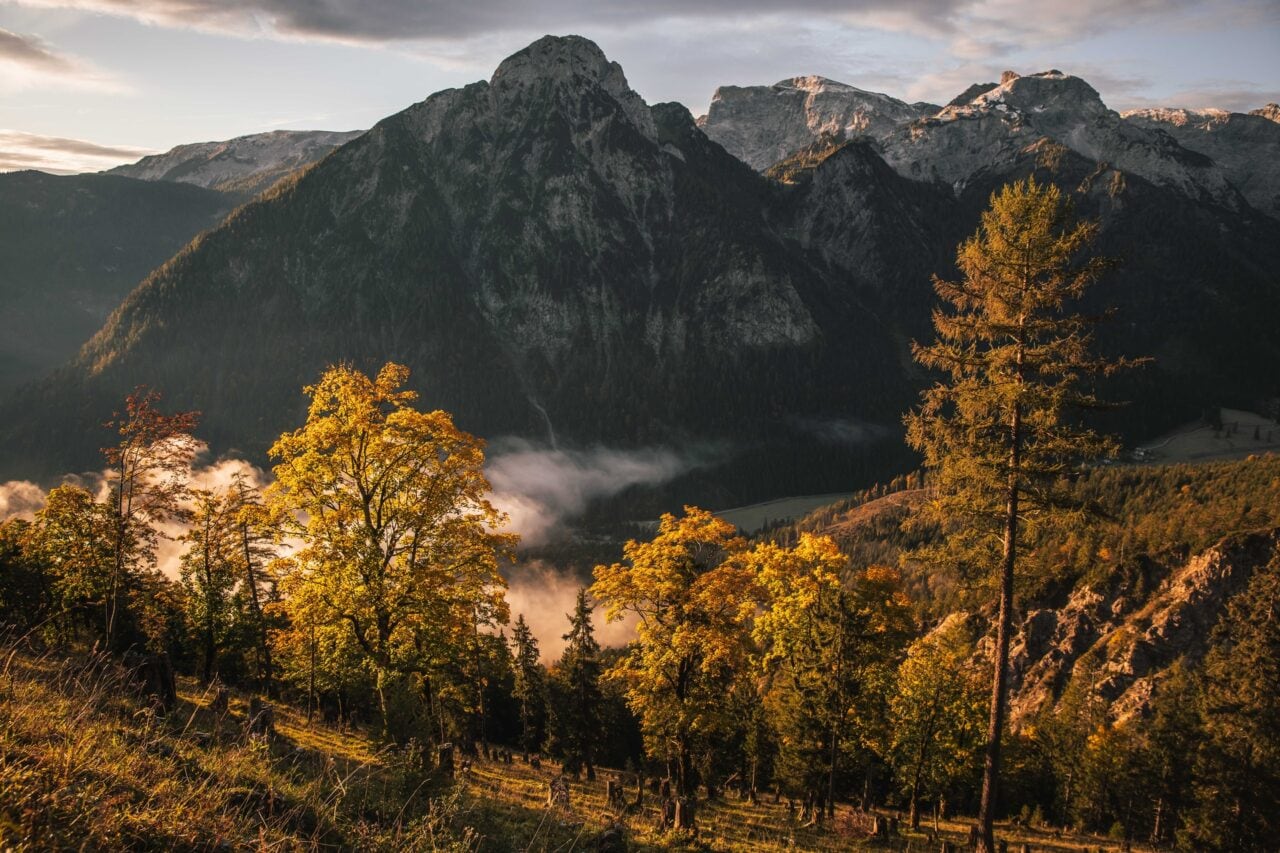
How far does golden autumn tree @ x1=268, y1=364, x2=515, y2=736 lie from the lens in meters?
20.0

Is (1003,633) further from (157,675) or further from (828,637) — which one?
(157,675)

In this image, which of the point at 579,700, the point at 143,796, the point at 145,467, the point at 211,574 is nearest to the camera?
the point at 143,796

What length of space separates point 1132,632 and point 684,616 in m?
112

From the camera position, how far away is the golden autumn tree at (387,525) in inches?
788

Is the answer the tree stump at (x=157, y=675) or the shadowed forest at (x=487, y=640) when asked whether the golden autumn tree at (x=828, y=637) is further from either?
the tree stump at (x=157, y=675)

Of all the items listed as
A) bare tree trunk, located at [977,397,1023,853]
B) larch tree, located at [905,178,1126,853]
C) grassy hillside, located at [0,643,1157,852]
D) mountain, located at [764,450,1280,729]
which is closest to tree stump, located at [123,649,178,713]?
grassy hillside, located at [0,643,1157,852]

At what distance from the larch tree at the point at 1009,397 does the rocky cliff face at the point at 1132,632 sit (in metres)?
94.8

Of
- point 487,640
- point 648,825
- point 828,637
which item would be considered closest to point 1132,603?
point 828,637

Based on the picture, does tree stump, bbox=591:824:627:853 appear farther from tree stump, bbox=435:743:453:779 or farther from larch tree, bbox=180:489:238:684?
larch tree, bbox=180:489:238:684

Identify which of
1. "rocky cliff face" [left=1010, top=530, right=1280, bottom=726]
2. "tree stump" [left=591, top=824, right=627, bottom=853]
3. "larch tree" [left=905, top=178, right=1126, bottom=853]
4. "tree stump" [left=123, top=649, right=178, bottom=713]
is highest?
A: "larch tree" [left=905, top=178, right=1126, bottom=853]

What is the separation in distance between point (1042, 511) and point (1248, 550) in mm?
120070

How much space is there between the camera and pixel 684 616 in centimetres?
2583

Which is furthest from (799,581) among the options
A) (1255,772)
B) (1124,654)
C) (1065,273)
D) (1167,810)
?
(1124,654)

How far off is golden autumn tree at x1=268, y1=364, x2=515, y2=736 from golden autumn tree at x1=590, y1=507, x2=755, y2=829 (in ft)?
21.8
